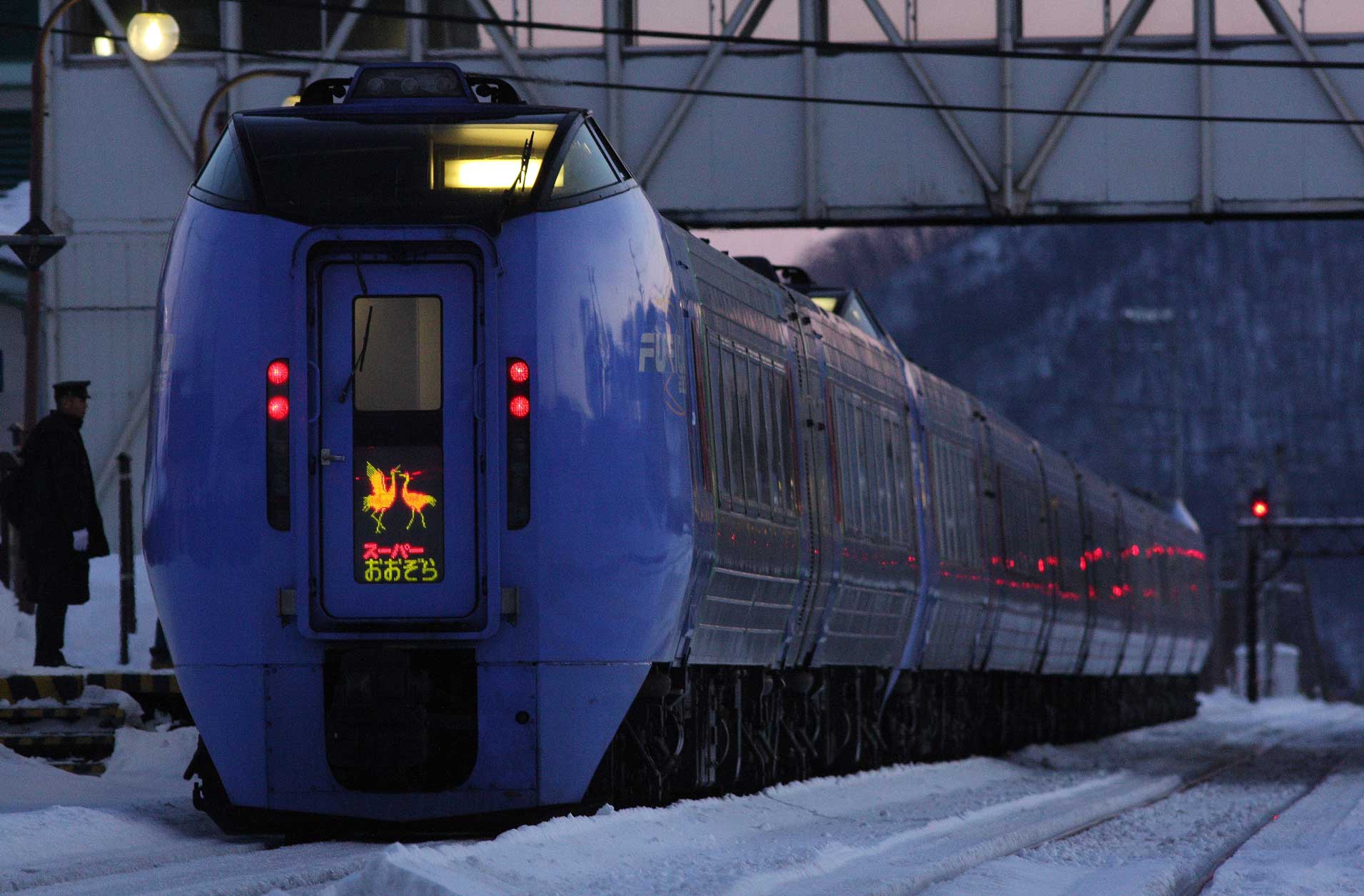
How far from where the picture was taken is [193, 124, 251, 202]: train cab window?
422 inches

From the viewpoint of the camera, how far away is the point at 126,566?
1877cm

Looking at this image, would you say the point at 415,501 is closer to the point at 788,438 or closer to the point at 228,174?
the point at 228,174

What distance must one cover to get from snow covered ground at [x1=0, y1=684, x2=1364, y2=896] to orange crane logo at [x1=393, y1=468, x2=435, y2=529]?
1.36 m

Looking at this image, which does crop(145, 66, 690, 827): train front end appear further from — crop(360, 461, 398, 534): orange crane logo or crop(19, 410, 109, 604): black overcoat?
crop(19, 410, 109, 604): black overcoat

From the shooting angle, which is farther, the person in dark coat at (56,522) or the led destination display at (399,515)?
the person in dark coat at (56,522)

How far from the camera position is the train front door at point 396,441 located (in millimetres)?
10367

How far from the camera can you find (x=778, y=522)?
13.8m

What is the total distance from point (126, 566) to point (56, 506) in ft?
13.3

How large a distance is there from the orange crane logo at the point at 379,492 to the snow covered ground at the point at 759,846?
1384 mm

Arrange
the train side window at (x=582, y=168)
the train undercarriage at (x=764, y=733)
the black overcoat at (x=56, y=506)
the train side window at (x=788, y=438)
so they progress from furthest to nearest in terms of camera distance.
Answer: the black overcoat at (x=56, y=506) < the train side window at (x=788, y=438) < the train side window at (x=582, y=168) < the train undercarriage at (x=764, y=733)

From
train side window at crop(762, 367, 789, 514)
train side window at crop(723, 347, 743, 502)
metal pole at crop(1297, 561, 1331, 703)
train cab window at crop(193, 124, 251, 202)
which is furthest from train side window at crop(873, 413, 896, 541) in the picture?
metal pole at crop(1297, 561, 1331, 703)

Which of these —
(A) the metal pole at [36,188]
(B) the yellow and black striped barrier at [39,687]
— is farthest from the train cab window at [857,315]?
(B) the yellow and black striped barrier at [39,687]

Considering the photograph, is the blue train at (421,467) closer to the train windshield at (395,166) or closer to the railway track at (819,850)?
the train windshield at (395,166)

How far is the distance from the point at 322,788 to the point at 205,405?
1693mm
